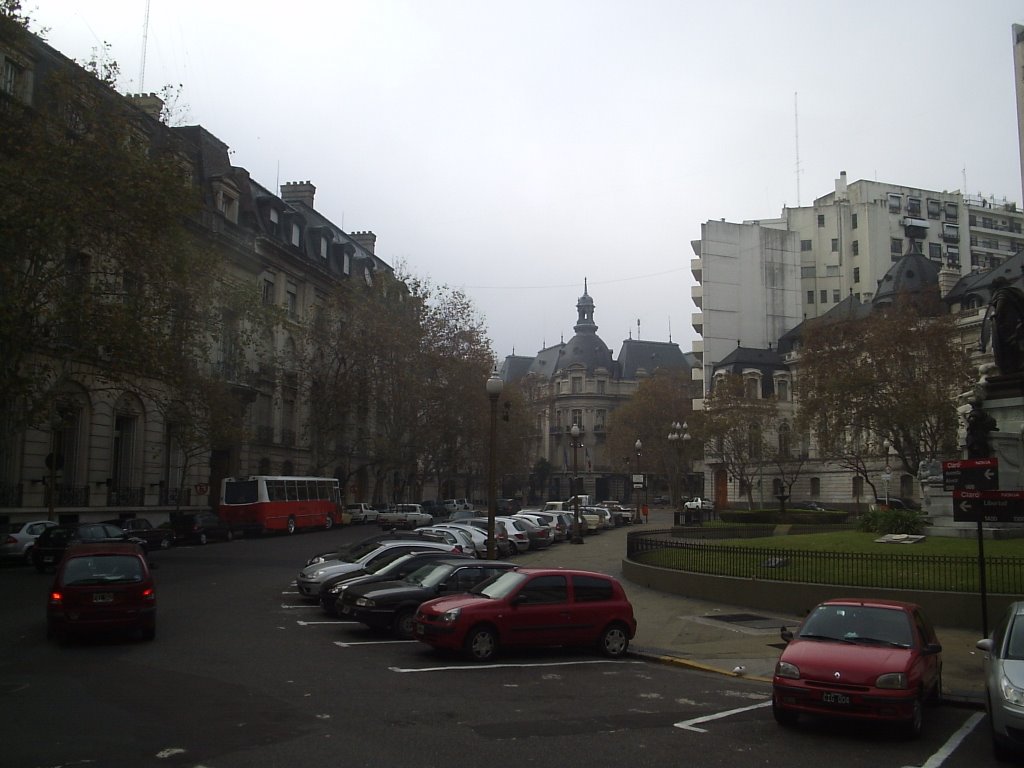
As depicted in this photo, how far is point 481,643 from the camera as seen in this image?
14.2m

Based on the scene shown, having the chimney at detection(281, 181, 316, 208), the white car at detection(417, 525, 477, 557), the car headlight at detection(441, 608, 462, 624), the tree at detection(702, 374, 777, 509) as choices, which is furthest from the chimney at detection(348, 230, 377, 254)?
the car headlight at detection(441, 608, 462, 624)

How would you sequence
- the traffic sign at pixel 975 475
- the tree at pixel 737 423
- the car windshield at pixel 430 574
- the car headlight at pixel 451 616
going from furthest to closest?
1. the tree at pixel 737 423
2. the car windshield at pixel 430 574
3. the car headlight at pixel 451 616
4. the traffic sign at pixel 975 475

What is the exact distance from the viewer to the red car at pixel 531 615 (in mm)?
14109

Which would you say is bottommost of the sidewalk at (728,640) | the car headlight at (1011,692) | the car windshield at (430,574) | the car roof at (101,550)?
the sidewalk at (728,640)

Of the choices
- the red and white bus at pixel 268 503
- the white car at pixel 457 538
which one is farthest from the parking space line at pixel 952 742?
the red and white bus at pixel 268 503

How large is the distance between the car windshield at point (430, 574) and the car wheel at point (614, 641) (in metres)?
3.18

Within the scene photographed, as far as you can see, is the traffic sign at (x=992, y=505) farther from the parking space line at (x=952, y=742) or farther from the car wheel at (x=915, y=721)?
the car wheel at (x=915, y=721)

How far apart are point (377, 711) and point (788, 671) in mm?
4585

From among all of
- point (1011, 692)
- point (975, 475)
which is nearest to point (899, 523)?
point (975, 475)

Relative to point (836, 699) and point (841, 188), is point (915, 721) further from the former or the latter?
point (841, 188)

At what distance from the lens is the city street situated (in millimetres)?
8695

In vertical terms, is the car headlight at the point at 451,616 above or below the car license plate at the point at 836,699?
above

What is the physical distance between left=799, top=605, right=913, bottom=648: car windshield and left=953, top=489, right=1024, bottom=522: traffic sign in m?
3.45

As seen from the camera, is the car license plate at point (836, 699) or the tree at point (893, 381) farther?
the tree at point (893, 381)
